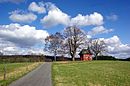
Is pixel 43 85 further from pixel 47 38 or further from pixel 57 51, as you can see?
pixel 47 38

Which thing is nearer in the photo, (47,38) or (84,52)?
(84,52)

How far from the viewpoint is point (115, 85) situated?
876 inches

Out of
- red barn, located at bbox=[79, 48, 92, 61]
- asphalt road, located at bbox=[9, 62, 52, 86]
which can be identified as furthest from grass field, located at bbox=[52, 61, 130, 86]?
red barn, located at bbox=[79, 48, 92, 61]

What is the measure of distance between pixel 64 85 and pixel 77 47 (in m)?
Result: 88.4

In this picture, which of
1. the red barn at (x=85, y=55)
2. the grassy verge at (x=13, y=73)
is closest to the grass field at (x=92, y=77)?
the grassy verge at (x=13, y=73)

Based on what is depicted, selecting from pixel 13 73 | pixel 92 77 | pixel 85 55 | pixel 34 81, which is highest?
pixel 85 55

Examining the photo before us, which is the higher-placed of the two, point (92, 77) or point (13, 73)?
point (13, 73)

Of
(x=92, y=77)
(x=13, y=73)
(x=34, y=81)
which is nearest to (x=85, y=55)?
(x=13, y=73)

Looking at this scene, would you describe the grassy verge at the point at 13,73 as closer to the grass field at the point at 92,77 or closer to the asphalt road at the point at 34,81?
the asphalt road at the point at 34,81

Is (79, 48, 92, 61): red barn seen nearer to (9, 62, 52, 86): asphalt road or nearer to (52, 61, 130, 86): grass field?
(52, 61, 130, 86): grass field

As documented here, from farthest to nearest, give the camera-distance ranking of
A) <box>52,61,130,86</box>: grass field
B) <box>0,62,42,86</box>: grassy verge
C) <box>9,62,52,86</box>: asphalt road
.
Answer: <box>0,62,42,86</box>: grassy verge
<box>52,61,130,86</box>: grass field
<box>9,62,52,86</box>: asphalt road

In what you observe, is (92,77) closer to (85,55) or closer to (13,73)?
(13,73)

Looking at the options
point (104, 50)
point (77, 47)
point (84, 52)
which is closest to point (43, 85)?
point (77, 47)

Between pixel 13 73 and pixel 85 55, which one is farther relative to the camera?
pixel 85 55
